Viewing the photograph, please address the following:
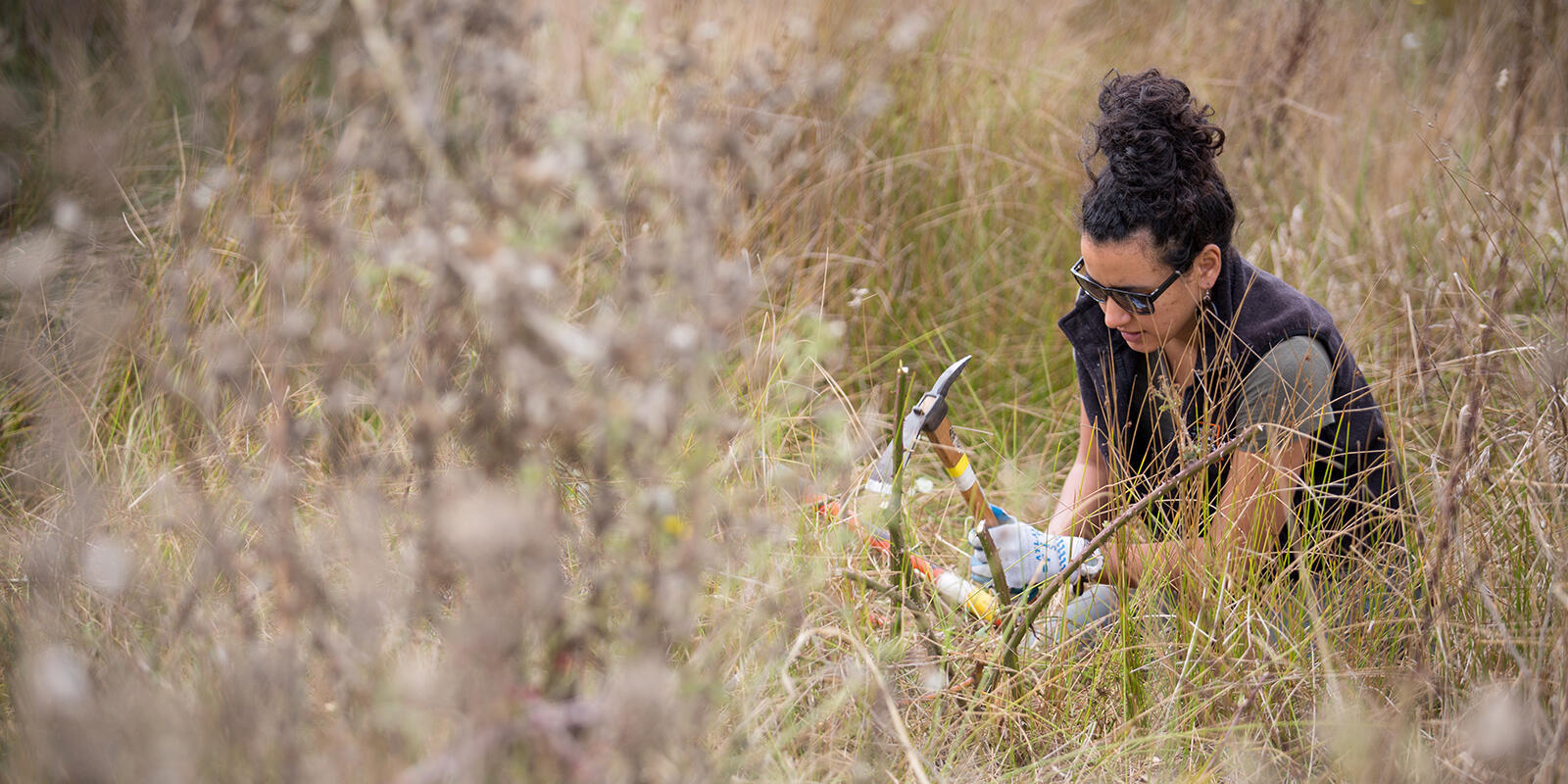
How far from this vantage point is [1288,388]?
198 cm

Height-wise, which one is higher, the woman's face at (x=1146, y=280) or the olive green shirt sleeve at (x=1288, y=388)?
the woman's face at (x=1146, y=280)

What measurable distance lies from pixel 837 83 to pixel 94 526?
2.35 m

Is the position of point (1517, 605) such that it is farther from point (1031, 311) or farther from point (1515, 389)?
point (1031, 311)

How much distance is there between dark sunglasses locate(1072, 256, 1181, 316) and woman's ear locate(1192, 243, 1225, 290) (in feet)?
0.20

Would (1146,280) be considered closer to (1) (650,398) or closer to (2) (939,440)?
(2) (939,440)

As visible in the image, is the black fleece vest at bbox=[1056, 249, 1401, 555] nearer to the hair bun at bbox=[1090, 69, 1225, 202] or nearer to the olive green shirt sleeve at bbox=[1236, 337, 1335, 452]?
the olive green shirt sleeve at bbox=[1236, 337, 1335, 452]

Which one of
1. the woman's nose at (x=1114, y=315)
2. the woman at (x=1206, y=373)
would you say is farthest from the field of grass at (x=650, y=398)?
the woman's nose at (x=1114, y=315)

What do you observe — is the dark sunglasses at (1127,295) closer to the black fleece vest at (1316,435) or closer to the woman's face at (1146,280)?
the woman's face at (1146,280)

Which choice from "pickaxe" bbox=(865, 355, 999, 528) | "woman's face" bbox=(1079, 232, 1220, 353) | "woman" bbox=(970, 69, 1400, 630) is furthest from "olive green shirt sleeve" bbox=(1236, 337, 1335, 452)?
"pickaxe" bbox=(865, 355, 999, 528)

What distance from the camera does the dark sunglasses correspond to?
205cm

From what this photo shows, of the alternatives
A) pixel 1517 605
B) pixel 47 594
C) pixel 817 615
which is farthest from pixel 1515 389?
pixel 47 594

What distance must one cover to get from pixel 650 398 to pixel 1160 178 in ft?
4.56

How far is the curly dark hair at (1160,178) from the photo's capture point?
1996 mm

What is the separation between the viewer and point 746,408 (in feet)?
7.54
